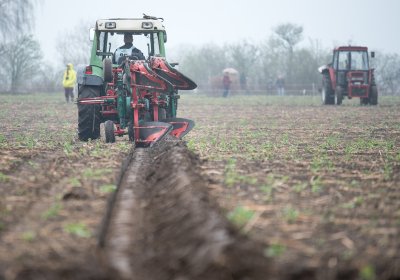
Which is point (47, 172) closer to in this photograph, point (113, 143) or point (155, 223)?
point (155, 223)

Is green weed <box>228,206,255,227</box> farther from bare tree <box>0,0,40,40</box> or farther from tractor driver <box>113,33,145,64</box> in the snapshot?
bare tree <box>0,0,40,40</box>

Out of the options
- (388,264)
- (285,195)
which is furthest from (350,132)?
(388,264)

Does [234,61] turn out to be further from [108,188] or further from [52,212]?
[52,212]

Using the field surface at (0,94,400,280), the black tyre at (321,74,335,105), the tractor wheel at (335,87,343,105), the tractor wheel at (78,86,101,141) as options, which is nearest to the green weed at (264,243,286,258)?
the field surface at (0,94,400,280)

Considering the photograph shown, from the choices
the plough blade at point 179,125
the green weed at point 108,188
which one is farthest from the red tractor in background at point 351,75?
the green weed at point 108,188

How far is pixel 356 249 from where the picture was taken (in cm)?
459

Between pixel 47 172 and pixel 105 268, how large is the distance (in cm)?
369

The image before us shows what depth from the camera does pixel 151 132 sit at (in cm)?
1099

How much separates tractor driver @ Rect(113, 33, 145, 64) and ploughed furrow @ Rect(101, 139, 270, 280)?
5342 mm

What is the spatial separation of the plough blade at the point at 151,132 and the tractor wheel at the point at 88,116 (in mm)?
1246

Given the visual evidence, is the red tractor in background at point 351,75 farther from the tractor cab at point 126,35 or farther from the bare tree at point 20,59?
the bare tree at point 20,59

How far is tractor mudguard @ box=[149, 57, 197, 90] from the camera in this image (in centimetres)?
1145

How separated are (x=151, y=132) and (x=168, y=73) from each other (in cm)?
112

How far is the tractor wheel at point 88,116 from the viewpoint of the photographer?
38.9ft
